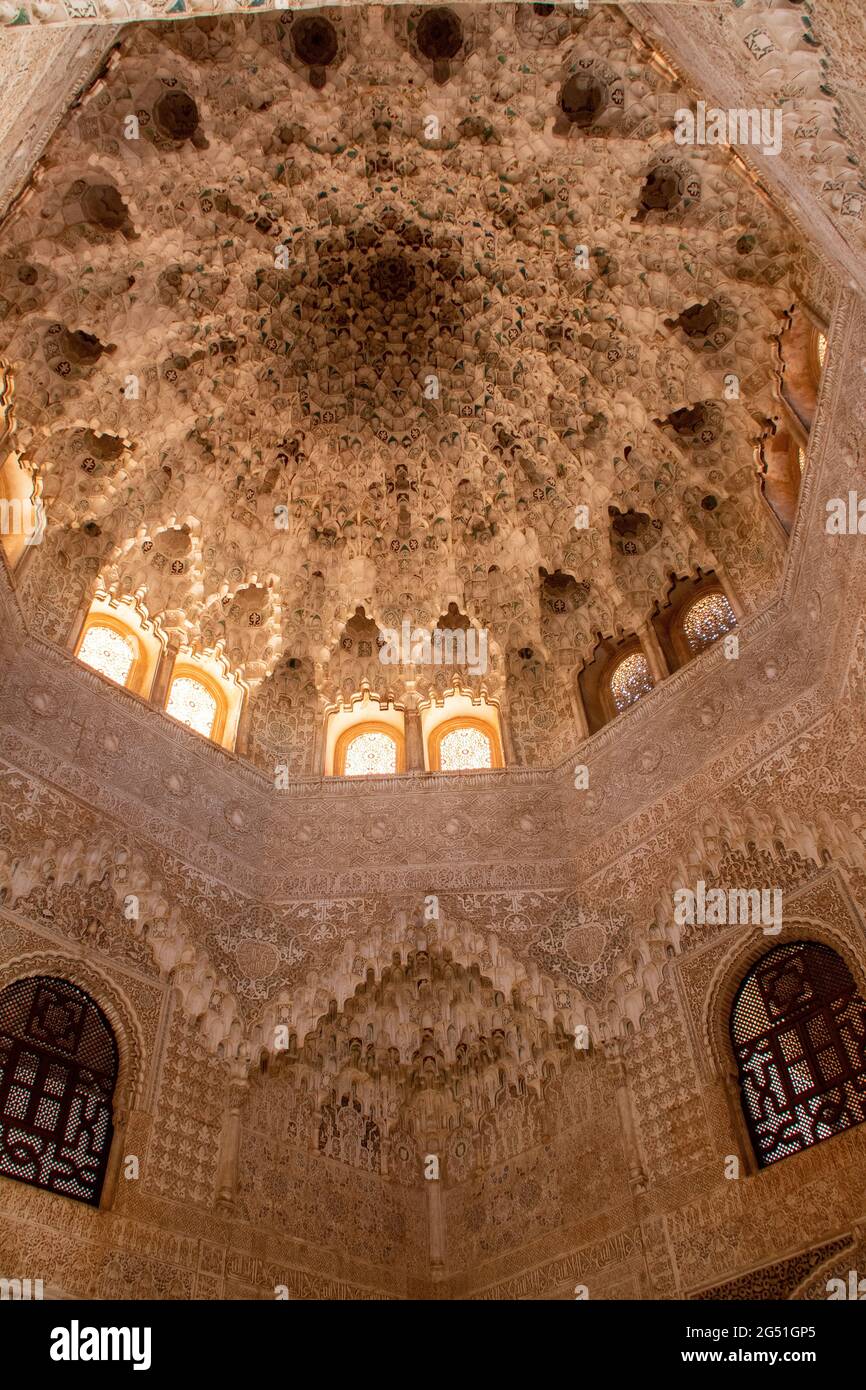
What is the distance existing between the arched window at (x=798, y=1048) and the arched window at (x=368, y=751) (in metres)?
3.43

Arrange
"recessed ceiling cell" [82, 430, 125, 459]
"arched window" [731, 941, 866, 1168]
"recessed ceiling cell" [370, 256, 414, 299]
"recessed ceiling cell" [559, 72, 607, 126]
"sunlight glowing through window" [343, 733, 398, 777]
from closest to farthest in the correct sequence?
"arched window" [731, 941, 866, 1168] → "recessed ceiling cell" [559, 72, 607, 126] → "recessed ceiling cell" [82, 430, 125, 459] → "recessed ceiling cell" [370, 256, 414, 299] → "sunlight glowing through window" [343, 733, 398, 777]

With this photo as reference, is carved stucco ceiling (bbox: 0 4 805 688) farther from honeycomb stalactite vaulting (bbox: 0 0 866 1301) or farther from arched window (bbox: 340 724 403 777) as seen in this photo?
arched window (bbox: 340 724 403 777)

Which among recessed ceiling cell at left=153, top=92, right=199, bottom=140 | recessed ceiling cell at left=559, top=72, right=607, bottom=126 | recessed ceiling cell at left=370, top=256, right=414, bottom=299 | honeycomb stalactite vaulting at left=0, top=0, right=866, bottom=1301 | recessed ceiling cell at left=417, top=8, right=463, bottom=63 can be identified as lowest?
honeycomb stalactite vaulting at left=0, top=0, right=866, bottom=1301

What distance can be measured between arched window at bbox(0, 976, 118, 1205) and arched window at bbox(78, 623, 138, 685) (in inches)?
99.8

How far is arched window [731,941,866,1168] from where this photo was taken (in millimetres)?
6262

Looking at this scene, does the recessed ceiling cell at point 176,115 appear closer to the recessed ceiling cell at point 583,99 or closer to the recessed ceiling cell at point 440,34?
the recessed ceiling cell at point 440,34

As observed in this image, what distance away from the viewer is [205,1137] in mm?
7141

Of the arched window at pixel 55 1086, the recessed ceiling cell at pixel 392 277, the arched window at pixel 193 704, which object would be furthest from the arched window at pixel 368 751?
→ the recessed ceiling cell at pixel 392 277

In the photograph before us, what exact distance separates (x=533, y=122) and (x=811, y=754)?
4.97 meters

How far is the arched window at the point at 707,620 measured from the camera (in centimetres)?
839

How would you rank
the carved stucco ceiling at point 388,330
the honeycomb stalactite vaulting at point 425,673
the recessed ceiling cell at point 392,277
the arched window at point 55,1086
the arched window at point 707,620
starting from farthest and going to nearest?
the recessed ceiling cell at point 392,277 → the arched window at point 707,620 → the carved stucco ceiling at point 388,330 → the honeycomb stalactite vaulting at point 425,673 → the arched window at point 55,1086

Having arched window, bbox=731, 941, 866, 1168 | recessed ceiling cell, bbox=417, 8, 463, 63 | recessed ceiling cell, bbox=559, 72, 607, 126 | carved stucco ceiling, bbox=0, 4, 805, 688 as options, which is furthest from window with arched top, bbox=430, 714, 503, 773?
recessed ceiling cell, bbox=417, 8, 463, 63

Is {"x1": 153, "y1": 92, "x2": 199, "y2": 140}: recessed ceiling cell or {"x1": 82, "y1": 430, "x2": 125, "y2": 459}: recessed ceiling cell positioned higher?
{"x1": 153, "y1": 92, "x2": 199, "y2": 140}: recessed ceiling cell
